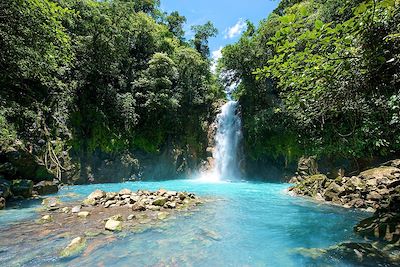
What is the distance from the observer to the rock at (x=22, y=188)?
9.52 metres

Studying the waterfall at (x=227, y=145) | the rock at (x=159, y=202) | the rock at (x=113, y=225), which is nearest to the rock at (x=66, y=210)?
the rock at (x=113, y=225)

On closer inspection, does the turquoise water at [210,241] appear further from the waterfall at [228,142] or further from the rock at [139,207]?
the waterfall at [228,142]

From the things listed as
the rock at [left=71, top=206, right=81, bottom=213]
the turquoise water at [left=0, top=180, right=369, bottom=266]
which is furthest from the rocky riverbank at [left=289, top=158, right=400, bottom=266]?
the rock at [left=71, top=206, right=81, bottom=213]

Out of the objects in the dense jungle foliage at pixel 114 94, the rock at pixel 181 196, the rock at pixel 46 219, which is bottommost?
the rock at pixel 46 219

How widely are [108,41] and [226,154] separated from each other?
11761mm

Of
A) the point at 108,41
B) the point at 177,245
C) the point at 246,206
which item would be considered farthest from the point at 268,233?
the point at 108,41

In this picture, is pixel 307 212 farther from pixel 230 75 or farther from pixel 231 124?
pixel 230 75

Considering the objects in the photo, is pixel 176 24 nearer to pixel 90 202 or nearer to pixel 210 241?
pixel 90 202

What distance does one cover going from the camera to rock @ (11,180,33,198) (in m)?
9.52

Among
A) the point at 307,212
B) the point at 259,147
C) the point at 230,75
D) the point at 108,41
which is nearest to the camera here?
the point at 307,212

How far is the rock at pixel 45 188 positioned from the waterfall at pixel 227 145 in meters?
11.1

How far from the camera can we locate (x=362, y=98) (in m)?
4.18

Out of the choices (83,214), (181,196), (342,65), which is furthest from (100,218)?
(342,65)

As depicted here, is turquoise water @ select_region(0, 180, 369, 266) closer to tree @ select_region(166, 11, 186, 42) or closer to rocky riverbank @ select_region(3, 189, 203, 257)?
rocky riverbank @ select_region(3, 189, 203, 257)
